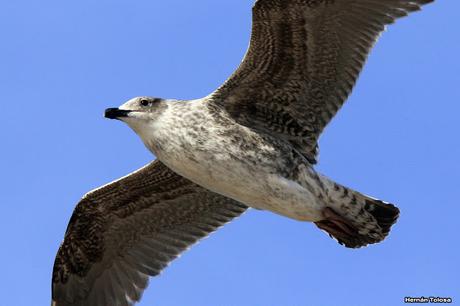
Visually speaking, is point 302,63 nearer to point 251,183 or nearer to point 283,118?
point 283,118

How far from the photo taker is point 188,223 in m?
12.8

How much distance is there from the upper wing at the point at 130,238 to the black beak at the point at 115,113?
69.8 inches

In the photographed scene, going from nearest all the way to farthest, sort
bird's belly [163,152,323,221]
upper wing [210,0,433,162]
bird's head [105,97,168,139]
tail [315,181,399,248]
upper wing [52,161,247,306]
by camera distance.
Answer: bird's belly [163,152,323,221], upper wing [210,0,433,162], bird's head [105,97,168,139], tail [315,181,399,248], upper wing [52,161,247,306]

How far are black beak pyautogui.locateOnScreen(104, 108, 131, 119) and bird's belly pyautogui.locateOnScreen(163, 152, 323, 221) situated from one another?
32.0 inches

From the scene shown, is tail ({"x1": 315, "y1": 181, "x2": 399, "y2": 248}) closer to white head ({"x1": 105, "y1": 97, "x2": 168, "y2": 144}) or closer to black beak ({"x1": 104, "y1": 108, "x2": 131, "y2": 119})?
white head ({"x1": 105, "y1": 97, "x2": 168, "y2": 144})

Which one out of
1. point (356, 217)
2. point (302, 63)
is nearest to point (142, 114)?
point (302, 63)

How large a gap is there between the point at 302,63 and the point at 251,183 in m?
1.58

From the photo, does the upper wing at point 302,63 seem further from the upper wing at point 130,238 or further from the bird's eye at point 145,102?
the upper wing at point 130,238

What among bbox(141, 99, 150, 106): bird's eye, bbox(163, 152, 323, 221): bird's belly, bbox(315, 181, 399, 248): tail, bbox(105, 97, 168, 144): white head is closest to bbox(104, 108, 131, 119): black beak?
bbox(105, 97, 168, 144): white head

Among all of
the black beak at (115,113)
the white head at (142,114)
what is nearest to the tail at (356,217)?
the white head at (142,114)

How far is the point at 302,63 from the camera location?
1112cm

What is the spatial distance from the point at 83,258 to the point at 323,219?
3.56m

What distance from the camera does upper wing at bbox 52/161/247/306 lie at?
12.7 m

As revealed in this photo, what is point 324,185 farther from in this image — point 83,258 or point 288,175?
point 83,258
